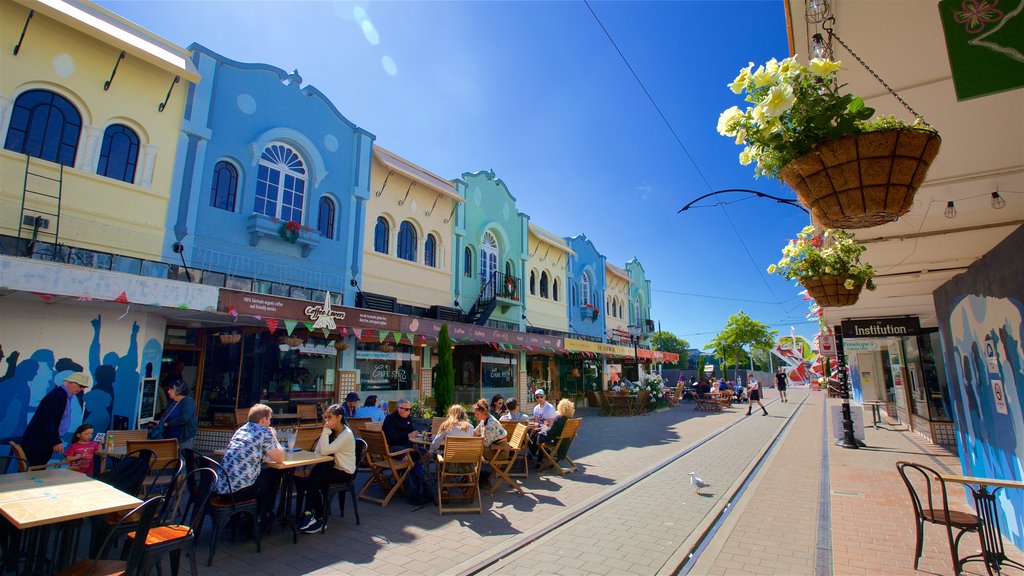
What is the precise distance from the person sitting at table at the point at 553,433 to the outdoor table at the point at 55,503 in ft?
20.7

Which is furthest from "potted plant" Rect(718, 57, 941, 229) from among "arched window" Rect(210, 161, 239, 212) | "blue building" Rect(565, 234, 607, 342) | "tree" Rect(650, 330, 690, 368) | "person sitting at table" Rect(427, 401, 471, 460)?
"tree" Rect(650, 330, 690, 368)

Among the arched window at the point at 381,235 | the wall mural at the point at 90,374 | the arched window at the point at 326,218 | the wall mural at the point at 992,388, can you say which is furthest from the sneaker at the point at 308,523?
the arched window at the point at 381,235

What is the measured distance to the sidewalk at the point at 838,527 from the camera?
14.7 ft

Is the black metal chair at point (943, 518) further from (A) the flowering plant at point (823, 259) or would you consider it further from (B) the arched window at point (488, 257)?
(B) the arched window at point (488, 257)

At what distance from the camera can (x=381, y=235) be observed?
50.1 feet

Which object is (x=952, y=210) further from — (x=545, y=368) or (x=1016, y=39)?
(x=545, y=368)

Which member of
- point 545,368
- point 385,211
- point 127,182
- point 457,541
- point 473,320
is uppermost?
point 385,211

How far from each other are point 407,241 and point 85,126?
847 centimetres

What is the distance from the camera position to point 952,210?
152 inches

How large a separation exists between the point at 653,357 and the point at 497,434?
22.6 metres

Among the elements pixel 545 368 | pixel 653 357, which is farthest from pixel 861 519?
pixel 653 357

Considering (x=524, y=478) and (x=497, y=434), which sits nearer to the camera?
(x=497, y=434)

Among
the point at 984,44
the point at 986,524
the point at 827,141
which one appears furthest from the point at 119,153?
the point at 986,524

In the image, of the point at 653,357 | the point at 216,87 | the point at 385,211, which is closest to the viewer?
the point at 216,87
